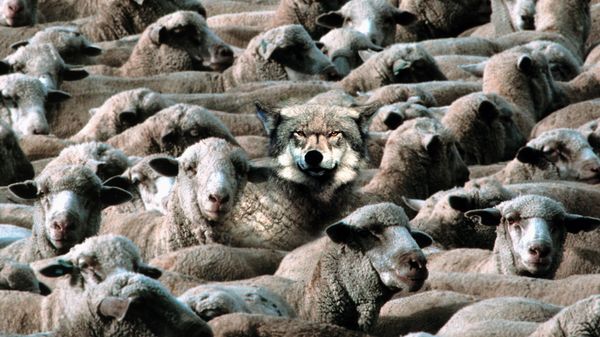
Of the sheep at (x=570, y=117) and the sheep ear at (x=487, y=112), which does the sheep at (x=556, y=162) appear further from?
the sheep at (x=570, y=117)

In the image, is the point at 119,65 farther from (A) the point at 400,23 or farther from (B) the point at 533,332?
(B) the point at 533,332

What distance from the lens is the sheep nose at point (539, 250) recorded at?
14.5 m

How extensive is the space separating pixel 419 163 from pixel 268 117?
1559 millimetres

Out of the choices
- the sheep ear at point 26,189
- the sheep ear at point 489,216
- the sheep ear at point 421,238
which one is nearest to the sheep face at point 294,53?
the sheep ear at point 26,189

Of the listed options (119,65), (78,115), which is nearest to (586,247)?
(78,115)

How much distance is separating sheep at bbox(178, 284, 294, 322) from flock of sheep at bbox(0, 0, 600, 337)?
0.06 ft

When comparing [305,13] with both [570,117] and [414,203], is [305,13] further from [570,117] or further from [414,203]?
[414,203]

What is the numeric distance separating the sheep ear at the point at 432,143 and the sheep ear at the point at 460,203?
1849 mm

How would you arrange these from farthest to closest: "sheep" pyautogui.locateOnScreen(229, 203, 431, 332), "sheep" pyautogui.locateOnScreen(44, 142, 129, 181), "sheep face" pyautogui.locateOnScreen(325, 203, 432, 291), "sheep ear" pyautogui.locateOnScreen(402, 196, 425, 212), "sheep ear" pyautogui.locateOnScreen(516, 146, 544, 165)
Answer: "sheep ear" pyautogui.locateOnScreen(516, 146, 544, 165)
"sheep" pyautogui.locateOnScreen(44, 142, 129, 181)
"sheep ear" pyautogui.locateOnScreen(402, 196, 425, 212)
"sheep" pyautogui.locateOnScreen(229, 203, 431, 332)
"sheep face" pyautogui.locateOnScreen(325, 203, 432, 291)

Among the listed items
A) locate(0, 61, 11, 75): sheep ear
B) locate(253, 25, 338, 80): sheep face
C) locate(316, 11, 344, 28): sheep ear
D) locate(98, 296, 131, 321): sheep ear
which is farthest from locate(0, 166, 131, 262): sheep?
locate(316, 11, 344, 28): sheep ear

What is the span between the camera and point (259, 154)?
1895 centimetres

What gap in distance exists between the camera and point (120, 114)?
67.3 ft

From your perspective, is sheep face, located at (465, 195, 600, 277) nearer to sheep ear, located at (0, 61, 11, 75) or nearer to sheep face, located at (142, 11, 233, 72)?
sheep face, located at (142, 11, 233, 72)

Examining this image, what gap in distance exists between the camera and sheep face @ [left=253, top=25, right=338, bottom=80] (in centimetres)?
2317
